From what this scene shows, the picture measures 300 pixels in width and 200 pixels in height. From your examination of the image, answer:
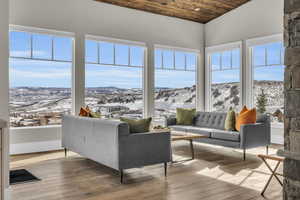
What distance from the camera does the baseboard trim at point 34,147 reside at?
18.0 feet

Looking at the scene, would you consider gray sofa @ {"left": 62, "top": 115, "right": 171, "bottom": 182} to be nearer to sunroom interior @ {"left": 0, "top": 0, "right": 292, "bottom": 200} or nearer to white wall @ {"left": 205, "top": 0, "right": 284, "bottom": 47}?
sunroom interior @ {"left": 0, "top": 0, "right": 292, "bottom": 200}

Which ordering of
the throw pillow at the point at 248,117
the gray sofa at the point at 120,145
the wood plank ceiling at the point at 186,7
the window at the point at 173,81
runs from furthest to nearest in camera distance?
1. the window at the point at 173,81
2. the wood plank ceiling at the point at 186,7
3. the throw pillow at the point at 248,117
4. the gray sofa at the point at 120,145

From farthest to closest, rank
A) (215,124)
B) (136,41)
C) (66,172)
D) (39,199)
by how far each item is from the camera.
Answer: (136,41) → (215,124) → (66,172) → (39,199)

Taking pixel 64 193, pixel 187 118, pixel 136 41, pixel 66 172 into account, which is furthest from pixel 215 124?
pixel 64 193

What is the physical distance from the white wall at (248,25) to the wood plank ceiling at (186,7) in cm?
22

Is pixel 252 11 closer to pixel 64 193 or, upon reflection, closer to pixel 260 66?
pixel 260 66

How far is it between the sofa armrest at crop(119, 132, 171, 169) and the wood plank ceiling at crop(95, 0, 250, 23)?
3987 mm

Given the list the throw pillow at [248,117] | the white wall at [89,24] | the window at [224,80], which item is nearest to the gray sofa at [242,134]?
the throw pillow at [248,117]

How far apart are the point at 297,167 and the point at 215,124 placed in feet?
15.7

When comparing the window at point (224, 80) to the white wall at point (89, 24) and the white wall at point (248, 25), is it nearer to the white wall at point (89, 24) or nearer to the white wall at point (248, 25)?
the white wall at point (248, 25)

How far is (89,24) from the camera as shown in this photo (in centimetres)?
643

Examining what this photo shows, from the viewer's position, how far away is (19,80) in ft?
18.6

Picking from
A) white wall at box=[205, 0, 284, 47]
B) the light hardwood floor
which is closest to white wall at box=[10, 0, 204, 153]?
white wall at box=[205, 0, 284, 47]

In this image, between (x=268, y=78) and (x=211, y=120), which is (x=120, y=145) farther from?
(x=268, y=78)
